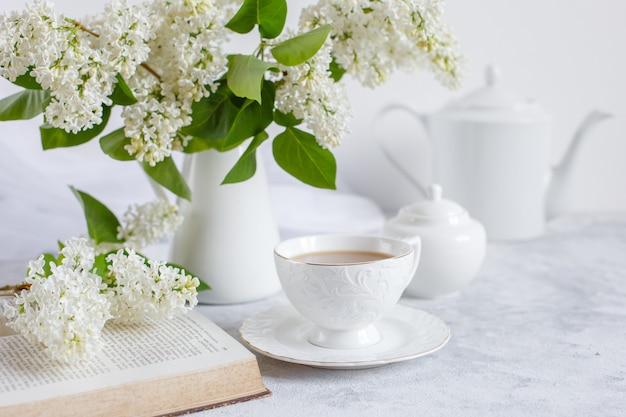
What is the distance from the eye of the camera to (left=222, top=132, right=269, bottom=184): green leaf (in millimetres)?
729

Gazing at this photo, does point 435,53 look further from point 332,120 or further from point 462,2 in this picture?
point 462,2

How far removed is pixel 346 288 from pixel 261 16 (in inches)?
10.4

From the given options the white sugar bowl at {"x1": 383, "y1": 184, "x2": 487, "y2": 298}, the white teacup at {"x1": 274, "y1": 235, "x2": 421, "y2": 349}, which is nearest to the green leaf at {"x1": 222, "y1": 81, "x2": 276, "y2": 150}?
the white teacup at {"x1": 274, "y1": 235, "x2": 421, "y2": 349}

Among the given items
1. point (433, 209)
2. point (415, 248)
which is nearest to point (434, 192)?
point (433, 209)

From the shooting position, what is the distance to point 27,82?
2.25 ft

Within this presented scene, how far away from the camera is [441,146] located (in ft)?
3.98

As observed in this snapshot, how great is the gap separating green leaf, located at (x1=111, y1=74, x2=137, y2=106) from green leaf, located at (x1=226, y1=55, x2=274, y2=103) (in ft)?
0.31

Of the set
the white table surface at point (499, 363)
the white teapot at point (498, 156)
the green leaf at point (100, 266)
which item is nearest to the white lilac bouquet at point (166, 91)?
the green leaf at point (100, 266)

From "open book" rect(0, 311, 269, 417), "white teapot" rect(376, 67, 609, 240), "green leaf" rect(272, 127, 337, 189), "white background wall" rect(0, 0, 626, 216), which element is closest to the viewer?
"open book" rect(0, 311, 269, 417)

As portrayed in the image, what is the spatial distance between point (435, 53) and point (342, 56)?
10cm

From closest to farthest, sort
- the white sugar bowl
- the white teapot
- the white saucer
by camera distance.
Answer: the white saucer → the white sugar bowl → the white teapot

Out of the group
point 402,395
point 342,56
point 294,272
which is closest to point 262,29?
point 342,56

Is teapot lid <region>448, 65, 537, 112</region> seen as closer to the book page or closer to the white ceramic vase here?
the white ceramic vase

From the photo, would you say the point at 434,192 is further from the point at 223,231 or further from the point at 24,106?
the point at 24,106
